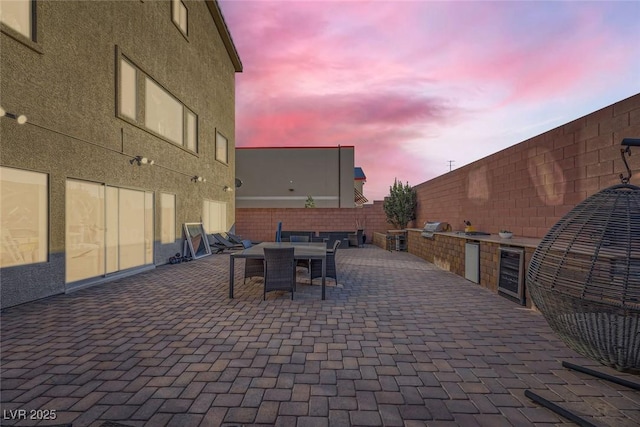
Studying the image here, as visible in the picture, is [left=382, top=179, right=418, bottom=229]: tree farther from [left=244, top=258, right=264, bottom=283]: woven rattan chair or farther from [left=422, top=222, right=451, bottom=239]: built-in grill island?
[left=244, top=258, right=264, bottom=283]: woven rattan chair

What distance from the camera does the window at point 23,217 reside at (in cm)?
443

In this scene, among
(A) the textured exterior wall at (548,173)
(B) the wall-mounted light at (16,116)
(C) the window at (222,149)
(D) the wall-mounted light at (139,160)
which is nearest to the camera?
(A) the textured exterior wall at (548,173)

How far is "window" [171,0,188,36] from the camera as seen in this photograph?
31.1ft

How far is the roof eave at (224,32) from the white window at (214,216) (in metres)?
8.03

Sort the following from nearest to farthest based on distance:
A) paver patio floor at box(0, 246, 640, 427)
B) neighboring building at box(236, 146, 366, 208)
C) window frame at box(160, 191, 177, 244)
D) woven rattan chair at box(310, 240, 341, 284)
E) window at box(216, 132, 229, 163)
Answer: paver patio floor at box(0, 246, 640, 427) → woven rattan chair at box(310, 240, 341, 284) → window frame at box(160, 191, 177, 244) → window at box(216, 132, 229, 163) → neighboring building at box(236, 146, 366, 208)

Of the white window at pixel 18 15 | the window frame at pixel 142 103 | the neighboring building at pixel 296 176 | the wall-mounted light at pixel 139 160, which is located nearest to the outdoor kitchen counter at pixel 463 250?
the wall-mounted light at pixel 139 160

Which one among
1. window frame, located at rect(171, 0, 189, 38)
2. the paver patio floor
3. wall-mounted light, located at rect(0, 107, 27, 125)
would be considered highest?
window frame, located at rect(171, 0, 189, 38)

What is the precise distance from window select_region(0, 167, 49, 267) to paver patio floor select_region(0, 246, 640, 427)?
0.89 meters

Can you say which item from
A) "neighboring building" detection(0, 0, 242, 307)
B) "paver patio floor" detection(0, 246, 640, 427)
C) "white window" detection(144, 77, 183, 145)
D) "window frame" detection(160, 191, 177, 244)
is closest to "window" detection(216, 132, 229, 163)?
"neighboring building" detection(0, 0, 242, 307)

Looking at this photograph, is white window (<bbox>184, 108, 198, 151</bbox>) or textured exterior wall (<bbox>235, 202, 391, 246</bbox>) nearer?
white window (<bbox>184, 108, 198, 151</bbox>)

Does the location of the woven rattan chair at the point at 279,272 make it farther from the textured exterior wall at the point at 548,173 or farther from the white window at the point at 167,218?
the white window at the point at 167,218

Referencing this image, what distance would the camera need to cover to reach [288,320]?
4012 millimetres

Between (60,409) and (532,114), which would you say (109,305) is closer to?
(60,409)

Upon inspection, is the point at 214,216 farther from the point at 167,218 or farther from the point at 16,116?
the point at 16,116
